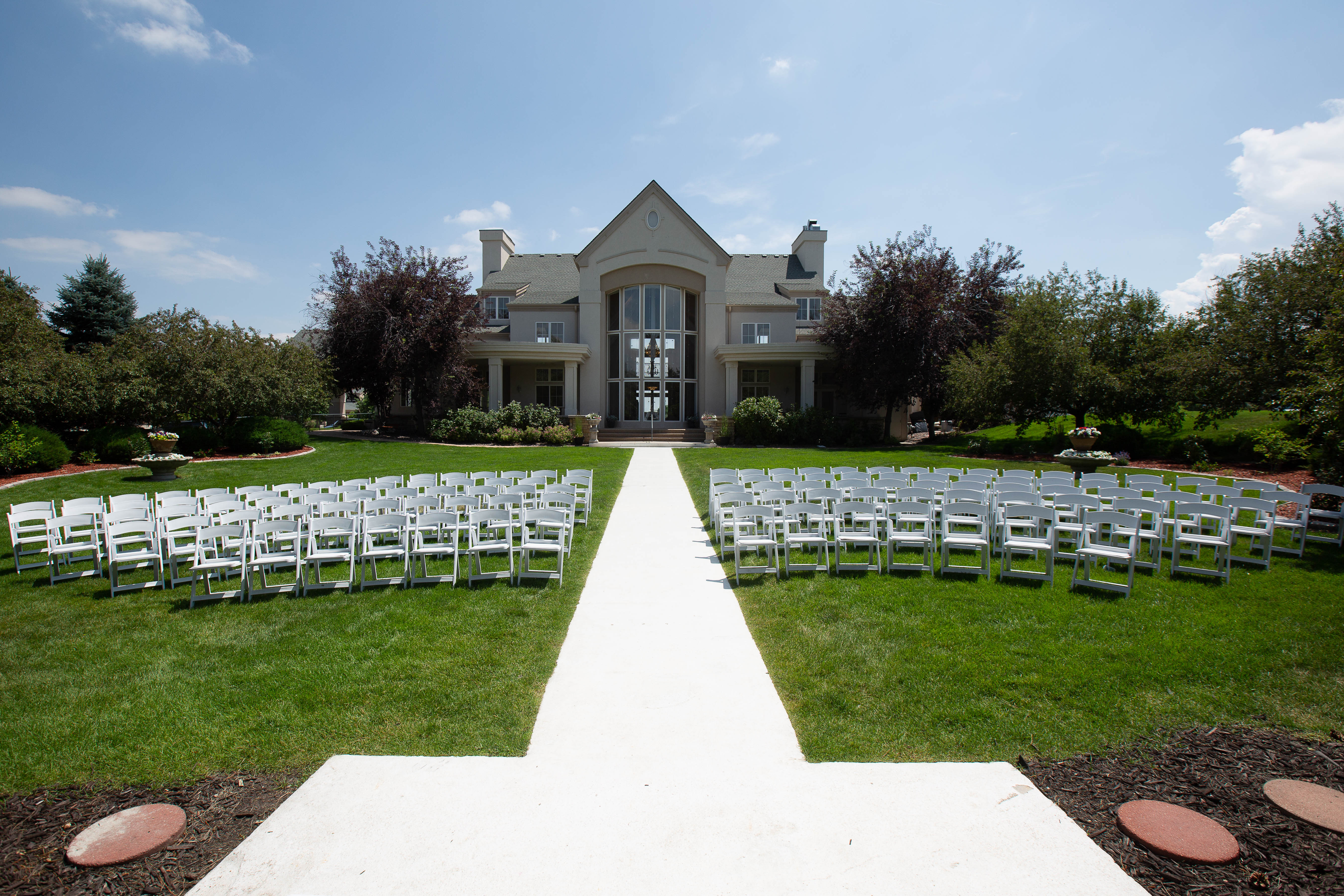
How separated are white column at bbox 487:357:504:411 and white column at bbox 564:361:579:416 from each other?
3099mm

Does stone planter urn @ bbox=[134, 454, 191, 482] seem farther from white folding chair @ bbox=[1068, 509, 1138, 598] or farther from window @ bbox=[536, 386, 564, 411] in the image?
white folding chair @ bbox=[1068, 509, 1138, 598]

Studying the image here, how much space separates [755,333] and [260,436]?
2312cm

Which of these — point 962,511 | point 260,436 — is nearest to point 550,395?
point 260,436

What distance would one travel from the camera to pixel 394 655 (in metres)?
5.67

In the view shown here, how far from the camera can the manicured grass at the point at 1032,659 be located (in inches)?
175

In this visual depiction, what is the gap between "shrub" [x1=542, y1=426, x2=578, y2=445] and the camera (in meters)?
27.1

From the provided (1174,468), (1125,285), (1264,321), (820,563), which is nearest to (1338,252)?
(1264,321)

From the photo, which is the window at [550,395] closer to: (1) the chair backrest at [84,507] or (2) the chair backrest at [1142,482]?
(1) the chair backrest at [84,507]

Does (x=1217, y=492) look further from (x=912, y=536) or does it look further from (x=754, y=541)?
(x=754, y=541)

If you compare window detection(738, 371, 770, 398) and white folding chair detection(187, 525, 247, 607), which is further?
window detection(738, 371, 770, 398)

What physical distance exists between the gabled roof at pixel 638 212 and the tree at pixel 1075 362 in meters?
12.9

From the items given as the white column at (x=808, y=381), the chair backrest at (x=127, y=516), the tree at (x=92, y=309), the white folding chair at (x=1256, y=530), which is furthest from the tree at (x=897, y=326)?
the tree at (x=92, y=309)

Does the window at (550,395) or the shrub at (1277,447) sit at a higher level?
the window at (550,395)

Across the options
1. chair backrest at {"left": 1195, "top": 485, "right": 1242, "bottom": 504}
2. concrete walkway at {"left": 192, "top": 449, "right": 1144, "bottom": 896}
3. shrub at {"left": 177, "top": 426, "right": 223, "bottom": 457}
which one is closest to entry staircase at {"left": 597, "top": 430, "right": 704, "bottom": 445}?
shrub at {"left": 177, "top": 426, "right": 223, "bottom": 457}
